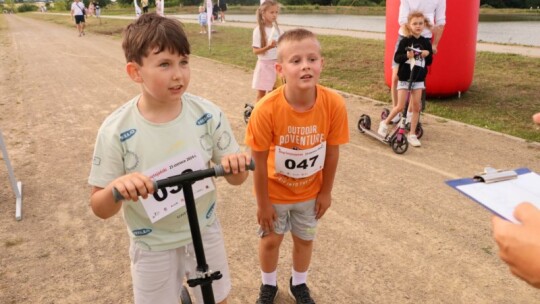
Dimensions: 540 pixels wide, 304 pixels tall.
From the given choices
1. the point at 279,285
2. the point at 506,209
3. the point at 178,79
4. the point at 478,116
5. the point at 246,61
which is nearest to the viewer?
the point at 506,209

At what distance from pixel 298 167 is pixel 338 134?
0.99 ft

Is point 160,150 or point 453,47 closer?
point 160,150

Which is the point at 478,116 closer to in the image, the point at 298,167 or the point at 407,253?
the point at 407,253

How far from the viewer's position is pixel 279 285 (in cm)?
312

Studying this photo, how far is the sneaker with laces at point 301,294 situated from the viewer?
287 cm

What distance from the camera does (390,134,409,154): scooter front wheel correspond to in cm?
537

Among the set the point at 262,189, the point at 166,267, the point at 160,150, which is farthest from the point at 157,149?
the point at 262,189

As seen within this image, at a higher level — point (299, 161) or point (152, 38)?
point (152, 38)

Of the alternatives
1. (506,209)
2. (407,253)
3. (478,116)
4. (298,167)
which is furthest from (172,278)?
(478,116)

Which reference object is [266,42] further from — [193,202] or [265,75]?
[193,202]

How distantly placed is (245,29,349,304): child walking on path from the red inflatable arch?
567 cm

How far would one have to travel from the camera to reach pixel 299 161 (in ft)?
8.14

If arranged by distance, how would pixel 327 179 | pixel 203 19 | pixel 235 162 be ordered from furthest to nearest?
pixel 203 19, pixel 327 179, pixel 235 162

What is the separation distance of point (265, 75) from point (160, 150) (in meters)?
4.52
